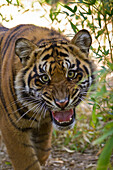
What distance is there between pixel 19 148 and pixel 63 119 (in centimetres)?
50

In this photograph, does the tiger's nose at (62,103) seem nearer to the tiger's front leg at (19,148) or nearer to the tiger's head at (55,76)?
the tiger's head at (55,76)

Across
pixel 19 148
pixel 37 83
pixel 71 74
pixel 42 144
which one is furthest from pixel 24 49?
pixel 42 144

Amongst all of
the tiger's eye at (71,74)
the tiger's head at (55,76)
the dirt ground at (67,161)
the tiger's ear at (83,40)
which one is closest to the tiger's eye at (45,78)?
the tiger's head at (55,76)

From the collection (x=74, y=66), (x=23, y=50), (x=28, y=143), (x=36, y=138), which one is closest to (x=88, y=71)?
(x=74, y=66)

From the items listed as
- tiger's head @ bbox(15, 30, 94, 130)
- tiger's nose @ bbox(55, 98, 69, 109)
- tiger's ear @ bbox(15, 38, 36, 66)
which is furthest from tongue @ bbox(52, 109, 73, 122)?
tiger's ear @ bbox(15, 38, 36, 66)

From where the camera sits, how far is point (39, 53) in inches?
100

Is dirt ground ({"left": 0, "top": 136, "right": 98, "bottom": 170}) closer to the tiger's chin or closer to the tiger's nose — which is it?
the tiger's chin

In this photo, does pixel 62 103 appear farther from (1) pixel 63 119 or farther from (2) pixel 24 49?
(2) pixel 24 49

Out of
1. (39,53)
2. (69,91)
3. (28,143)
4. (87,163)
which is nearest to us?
(69,91)

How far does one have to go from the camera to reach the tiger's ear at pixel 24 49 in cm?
252

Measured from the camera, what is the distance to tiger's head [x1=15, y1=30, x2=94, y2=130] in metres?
2.35

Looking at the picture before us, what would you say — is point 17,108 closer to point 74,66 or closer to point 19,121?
point 19,121

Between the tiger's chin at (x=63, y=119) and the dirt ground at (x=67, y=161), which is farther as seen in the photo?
the dirt ground at (x=67, y=161)

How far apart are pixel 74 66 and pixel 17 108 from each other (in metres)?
0.61
